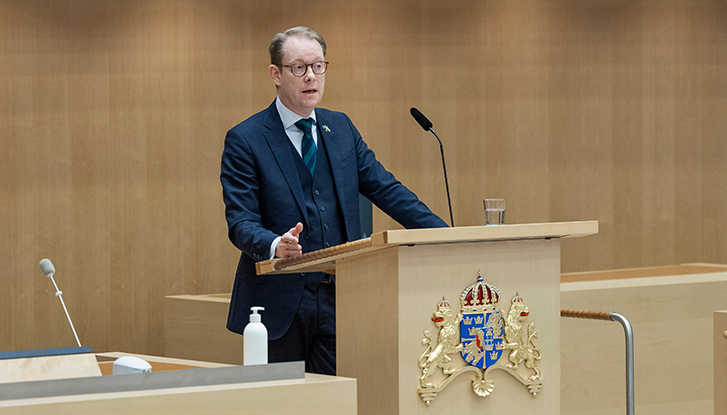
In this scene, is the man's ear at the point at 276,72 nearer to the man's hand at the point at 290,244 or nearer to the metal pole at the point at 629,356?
the man's hand at the point at 290,244

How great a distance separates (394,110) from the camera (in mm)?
4926

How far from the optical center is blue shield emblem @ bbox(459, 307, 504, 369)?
1.66 meters

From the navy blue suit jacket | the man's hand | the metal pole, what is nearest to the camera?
the man's hand

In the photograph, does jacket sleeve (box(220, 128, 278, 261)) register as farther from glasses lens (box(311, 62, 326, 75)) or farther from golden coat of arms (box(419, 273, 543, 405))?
golden coat of arms (box(419, 273, 543, 405))

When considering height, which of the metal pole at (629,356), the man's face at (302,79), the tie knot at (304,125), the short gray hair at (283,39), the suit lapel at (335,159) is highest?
the short gray hair at (283,39)

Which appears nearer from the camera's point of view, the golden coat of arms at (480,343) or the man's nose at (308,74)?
the golden coat of arms at (480,343)

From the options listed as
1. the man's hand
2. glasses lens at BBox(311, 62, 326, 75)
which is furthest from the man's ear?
the man's hand

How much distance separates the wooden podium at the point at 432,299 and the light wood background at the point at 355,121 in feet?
9.85

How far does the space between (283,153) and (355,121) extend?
2.65m

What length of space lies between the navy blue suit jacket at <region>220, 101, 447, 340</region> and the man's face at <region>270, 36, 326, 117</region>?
66 mm

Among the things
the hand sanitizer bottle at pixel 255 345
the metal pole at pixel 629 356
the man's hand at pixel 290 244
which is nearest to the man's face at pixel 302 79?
the man's hand at pixel 290 244

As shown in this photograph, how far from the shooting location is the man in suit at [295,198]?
2.16 m

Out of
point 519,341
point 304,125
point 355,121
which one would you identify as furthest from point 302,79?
point 355,121

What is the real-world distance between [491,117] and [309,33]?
2.84m
